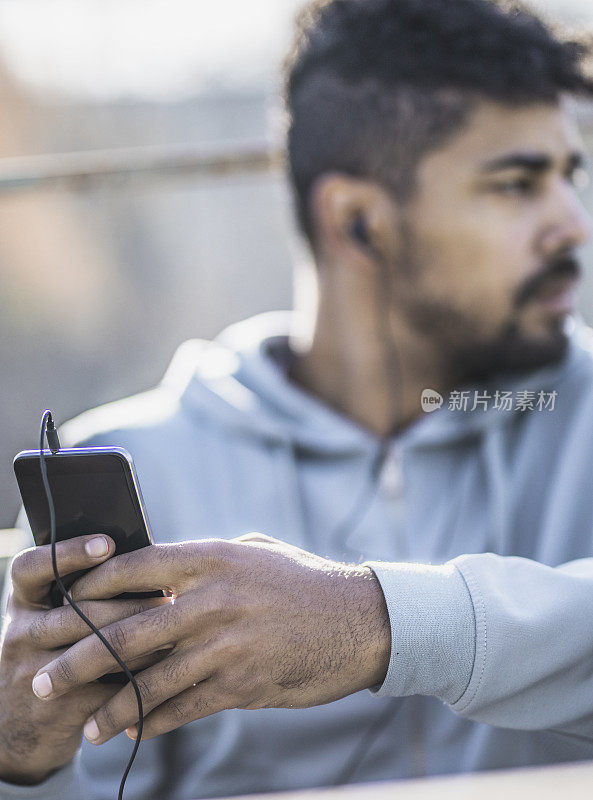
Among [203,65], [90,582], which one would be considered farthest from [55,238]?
[90,582]

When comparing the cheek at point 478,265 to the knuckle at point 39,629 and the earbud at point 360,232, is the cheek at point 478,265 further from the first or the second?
the knuckle at point 39,629

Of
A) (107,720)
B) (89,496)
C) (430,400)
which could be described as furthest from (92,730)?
(430,400)

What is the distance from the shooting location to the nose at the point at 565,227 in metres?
1.51

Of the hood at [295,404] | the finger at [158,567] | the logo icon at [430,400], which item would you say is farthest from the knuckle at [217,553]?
the logo icon at [430,400]

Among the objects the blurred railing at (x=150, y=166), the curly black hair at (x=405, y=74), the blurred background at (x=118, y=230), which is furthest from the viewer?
the blurred background at (x=118, y=230)

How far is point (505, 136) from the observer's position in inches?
60.4

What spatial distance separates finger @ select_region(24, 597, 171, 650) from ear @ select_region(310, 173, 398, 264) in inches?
41.4

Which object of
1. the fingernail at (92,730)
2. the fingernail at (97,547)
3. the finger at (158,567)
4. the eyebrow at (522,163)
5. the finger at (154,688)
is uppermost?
the eyebrow at (522,163)

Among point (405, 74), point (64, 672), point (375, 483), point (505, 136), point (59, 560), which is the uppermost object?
point (405, 74)

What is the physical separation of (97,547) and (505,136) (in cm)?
114

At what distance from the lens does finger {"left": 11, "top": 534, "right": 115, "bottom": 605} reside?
2.57 feet

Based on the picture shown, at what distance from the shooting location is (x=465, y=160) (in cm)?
156

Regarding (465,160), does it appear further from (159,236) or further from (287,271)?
(159,236)

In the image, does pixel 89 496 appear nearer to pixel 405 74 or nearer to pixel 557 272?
pixel 557 272
